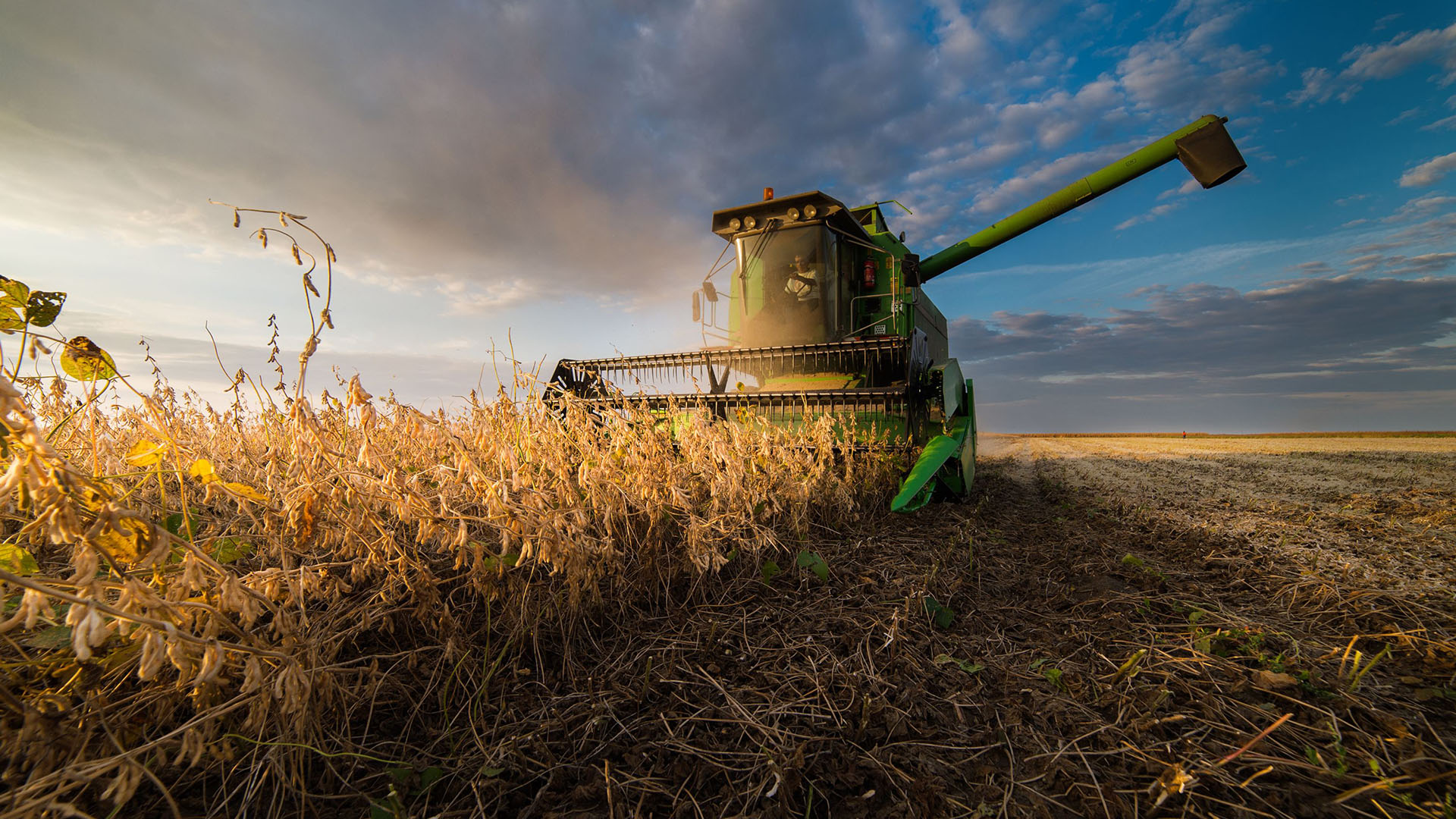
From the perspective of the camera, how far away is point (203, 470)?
1.21 metres

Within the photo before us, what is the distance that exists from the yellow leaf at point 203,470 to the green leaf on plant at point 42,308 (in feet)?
1.85

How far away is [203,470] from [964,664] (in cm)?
241

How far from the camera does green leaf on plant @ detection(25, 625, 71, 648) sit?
126 cm

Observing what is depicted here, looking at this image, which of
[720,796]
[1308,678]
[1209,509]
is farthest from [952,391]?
[720,796]

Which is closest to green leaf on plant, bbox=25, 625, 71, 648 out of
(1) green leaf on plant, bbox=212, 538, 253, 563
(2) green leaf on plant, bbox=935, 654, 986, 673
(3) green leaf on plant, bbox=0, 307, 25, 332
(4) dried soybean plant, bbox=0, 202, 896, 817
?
(4) dried soybean plant, bbox=0, 202, 896, 817

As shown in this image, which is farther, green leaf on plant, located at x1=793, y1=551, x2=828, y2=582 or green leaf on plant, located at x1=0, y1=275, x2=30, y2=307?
green leaf on plant, located at x1=793, y1=551, x2=828, y2=582

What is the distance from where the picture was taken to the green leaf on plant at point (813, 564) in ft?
8.30

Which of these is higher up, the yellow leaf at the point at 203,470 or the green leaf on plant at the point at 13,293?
the green leaf on plant at the point at 13,293

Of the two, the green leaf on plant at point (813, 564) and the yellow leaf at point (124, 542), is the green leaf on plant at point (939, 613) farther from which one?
the yellow leaf at point (124, 542)

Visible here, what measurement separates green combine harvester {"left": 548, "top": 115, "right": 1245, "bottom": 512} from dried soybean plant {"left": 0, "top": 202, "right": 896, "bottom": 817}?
5.21 ft

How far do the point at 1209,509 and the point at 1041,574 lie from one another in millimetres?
3117

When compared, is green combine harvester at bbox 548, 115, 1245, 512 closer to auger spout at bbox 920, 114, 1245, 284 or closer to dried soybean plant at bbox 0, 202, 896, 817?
auger spout at bbox 920, 114, 1245, 284

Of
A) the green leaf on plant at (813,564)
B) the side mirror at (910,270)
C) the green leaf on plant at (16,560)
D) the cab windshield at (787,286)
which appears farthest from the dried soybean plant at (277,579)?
the side mirror at (910,270)

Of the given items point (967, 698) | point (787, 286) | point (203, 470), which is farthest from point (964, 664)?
point (787, 286)
